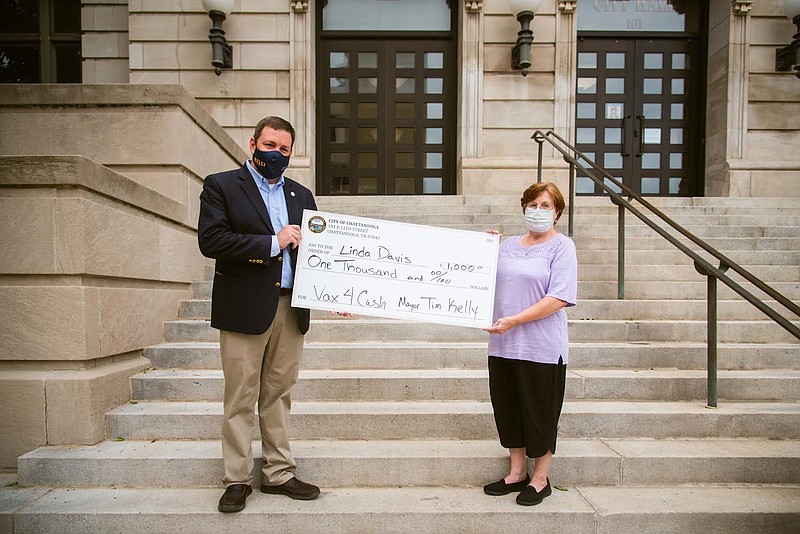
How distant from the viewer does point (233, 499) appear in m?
2.89

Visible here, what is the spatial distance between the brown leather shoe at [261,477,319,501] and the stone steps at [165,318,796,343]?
1653 millimetres

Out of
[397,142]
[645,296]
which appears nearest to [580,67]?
[397,142]

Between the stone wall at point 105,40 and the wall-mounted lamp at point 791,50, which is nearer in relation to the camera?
the wall-mounted lamp at point 791,50

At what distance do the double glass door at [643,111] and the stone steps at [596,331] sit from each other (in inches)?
214

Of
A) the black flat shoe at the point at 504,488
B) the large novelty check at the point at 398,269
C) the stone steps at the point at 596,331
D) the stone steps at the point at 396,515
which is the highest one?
the large novelty check at the point at 398,269

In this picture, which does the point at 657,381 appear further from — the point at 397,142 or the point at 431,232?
the point at 397,142

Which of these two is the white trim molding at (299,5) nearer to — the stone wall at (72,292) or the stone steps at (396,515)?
the stone wall at (72,292)

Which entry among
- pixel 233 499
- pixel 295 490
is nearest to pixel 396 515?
pixel 295 490

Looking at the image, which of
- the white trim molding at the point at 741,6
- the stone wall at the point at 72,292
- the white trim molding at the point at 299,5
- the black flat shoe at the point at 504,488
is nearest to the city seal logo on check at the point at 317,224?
the stone wall at the point at 72,292

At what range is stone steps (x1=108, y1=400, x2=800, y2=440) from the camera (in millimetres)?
3598

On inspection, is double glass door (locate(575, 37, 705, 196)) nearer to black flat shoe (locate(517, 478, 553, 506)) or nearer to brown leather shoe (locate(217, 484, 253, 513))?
black flat shoe (locate(517, 478, 553, 506))

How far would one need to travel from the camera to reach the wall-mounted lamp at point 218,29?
27.4ft

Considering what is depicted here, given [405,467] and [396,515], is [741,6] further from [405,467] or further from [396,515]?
[396,515]

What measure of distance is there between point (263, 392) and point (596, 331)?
3.03 metres
